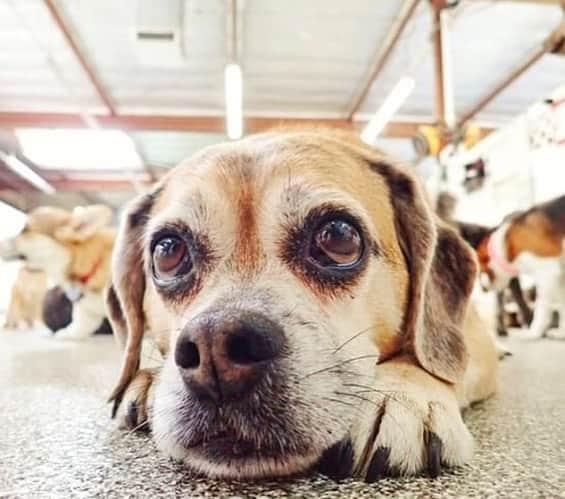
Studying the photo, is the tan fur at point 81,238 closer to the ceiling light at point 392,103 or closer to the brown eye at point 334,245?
the ceiling light at point 392,103

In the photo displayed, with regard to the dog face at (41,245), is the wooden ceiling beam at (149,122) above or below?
above

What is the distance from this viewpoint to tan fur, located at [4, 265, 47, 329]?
24.9 feet

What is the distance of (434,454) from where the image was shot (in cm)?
103

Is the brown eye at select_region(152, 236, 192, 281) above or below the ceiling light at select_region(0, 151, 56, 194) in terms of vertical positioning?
below

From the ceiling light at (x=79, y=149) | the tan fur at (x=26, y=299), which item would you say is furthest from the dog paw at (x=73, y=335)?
the ceiling light at (x=79, y=149)

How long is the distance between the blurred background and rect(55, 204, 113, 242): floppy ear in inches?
27.5

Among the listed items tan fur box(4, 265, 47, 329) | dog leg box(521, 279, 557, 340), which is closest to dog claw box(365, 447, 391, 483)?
dog leg box(521, 279, 557, 340)

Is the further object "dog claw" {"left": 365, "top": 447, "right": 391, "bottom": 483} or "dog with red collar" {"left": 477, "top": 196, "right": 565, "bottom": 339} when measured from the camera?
"dog with red collar" {"left": 477, "top": 196, "right": 565, "bottom": 339}

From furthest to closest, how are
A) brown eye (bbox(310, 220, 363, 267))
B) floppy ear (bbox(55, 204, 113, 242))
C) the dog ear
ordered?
floppy ear (bbox(55, 204, 113, 242))
the dog ear
brown eye (bbox(310, 220, 363, 267))

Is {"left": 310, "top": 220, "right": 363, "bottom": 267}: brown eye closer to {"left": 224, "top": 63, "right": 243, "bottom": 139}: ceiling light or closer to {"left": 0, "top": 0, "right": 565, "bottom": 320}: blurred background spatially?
{"left": 0, "top": 0, "right": 565, "bottom": 320}: blurred background

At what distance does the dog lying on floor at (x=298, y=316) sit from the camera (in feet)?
3.22

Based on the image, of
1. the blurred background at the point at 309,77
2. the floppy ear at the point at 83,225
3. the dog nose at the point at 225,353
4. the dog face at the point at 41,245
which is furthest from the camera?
the blurred background at the point at 309,77

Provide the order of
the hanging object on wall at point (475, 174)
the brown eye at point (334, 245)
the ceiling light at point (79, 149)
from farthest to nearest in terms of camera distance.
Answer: the ceiling light at point (79, 149)
the hanging object on wall at point (475, 174)
the brown eye at point (334, 245)

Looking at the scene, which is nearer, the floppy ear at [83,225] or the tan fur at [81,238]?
the tan fur at [81,238]
